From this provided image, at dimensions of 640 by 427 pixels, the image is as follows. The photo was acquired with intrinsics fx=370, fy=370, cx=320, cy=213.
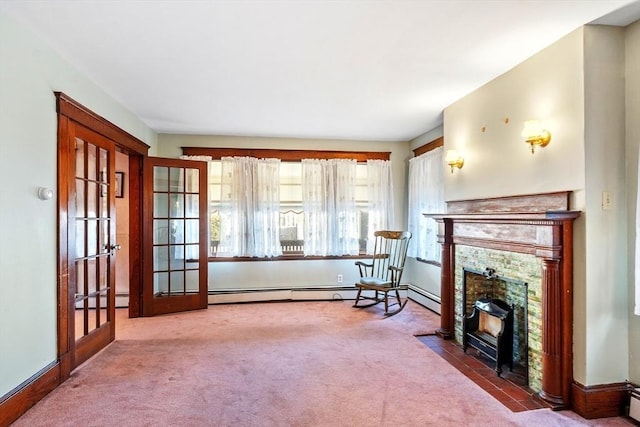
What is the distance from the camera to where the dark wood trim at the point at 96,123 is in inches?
112

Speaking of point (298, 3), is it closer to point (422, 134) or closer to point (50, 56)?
point (50, 56)

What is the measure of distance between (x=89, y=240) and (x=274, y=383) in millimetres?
2105

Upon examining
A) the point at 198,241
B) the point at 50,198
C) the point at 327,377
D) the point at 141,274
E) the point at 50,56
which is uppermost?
the point at 50,56

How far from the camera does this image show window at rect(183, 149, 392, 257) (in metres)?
5.47

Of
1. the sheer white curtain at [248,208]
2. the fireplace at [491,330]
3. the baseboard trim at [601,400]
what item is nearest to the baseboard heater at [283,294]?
the sheer white curtain at [248,208]

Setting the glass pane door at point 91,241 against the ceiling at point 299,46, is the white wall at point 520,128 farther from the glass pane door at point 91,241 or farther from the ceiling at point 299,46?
the glass pane door at point 91,241

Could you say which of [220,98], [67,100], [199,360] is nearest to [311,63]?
[220,98]

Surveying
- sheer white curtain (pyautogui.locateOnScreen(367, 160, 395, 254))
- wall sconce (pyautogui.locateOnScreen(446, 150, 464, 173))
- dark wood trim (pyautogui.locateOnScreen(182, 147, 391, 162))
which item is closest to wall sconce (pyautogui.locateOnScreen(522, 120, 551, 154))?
wall sconce (pyautogui.locateOnScreen(446, 150, 464, 173))

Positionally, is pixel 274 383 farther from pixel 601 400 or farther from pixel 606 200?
pixel 606 200

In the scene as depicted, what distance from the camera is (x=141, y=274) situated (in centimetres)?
471

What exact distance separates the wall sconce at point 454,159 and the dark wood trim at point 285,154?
1.96 metres

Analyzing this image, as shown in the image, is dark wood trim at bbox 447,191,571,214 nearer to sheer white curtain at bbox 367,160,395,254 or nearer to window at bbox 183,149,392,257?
sheer white curtain at bbox 367,160,395,254

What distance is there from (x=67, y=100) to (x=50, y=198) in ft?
2.58

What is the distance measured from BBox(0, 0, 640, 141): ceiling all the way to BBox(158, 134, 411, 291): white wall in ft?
4.19
